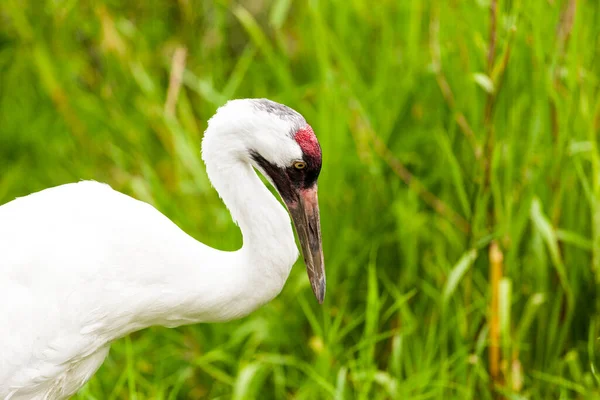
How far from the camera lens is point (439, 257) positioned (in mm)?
3449

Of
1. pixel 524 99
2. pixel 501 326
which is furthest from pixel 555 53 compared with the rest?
pixel 501 326

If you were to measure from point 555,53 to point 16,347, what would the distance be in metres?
2.15

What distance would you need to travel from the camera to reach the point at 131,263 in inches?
94.4

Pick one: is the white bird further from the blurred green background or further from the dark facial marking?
the blurred green background

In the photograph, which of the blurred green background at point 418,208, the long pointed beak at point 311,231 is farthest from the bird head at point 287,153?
the blurred green background at point 418,208

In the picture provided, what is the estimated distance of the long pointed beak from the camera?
2393mm

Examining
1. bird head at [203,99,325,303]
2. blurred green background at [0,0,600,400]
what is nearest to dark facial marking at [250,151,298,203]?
bird head at [203,99,325,303]

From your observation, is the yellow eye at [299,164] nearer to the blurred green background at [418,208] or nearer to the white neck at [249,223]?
the white neck at [249,223]

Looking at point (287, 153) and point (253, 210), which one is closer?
point (287, 153)

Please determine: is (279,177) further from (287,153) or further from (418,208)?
(418,208)

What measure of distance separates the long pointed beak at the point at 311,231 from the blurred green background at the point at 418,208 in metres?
0.57

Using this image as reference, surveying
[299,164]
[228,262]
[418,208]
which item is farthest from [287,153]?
[418,208]

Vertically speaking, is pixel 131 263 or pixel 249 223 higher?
pixel 249 223

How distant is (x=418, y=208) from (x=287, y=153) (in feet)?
5.08
